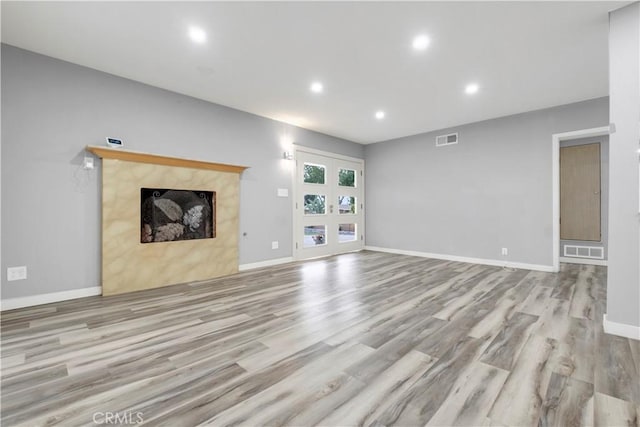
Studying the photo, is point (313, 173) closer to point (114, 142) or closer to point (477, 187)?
point (477, 187)

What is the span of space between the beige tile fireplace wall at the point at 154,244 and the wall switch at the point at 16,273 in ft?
2.15

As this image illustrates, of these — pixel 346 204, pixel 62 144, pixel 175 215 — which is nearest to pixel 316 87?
pixel 175 215

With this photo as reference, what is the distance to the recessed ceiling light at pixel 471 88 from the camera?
149 inches

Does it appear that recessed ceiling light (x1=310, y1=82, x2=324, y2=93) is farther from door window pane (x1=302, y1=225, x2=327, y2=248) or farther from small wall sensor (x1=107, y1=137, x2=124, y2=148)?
door window pane (x1=302, y1=225, x2=327, y2=248)

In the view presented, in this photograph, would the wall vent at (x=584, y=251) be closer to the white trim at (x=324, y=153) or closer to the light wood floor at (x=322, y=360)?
the light wood floor at (x=322, y=360)

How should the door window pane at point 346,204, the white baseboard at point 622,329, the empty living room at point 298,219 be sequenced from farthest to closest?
1. the door window pane at point 346,204
2. the white baseboard at point 622,329
3. the empty living room at point 298,219

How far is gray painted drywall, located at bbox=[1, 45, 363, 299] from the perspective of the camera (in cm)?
287

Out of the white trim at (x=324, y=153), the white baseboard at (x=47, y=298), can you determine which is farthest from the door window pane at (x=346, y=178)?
the white baseboard at (x=47, y=298)

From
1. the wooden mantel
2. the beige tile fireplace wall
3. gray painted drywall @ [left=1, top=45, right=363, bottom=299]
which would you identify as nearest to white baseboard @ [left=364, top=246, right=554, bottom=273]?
the beige tile fireplace wall

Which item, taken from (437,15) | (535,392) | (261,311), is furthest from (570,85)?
(261,311)

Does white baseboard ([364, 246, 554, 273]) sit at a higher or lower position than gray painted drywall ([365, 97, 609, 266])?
lower

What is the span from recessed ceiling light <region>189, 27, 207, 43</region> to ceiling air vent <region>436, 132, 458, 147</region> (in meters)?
4.80

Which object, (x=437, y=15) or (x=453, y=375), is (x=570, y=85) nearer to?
(x=437, y=15)

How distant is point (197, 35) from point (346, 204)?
474cm
